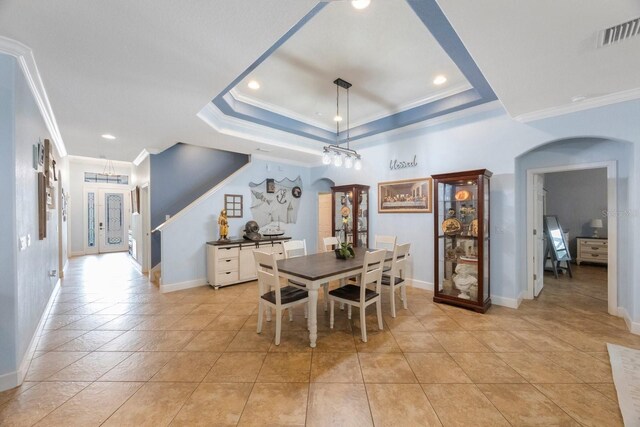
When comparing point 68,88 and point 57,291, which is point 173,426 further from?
point 57,291

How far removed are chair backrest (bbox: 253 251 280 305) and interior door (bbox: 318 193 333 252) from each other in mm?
3676

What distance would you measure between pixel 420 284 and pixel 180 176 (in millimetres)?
4921

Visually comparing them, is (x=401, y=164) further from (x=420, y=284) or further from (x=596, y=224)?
(x=596, y=224)

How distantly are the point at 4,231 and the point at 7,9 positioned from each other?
146 centimetres

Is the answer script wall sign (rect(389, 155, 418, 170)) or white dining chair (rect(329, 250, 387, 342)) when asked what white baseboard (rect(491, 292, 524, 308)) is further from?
script wall sign (rect(389, 155, 418, 170))

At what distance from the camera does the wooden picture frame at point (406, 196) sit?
13.7 ft

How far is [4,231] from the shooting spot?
191 centimetres

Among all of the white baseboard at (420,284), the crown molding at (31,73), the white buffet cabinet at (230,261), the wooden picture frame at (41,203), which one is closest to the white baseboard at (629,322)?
the white baseboard at (420,284)

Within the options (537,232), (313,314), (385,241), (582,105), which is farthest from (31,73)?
(537,232)

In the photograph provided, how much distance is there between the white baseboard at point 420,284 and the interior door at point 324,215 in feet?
8.30

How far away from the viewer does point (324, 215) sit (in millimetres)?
6582

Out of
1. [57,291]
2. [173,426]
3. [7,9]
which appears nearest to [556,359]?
[173,426]

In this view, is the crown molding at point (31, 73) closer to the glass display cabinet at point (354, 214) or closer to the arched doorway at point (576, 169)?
the glass display cabinet at point (354, 214)

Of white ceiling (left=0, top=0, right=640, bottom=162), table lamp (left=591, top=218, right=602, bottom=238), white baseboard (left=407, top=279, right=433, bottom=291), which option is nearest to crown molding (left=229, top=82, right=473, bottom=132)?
white ceiling (left=0, top=0, right=640, bottom=162)
